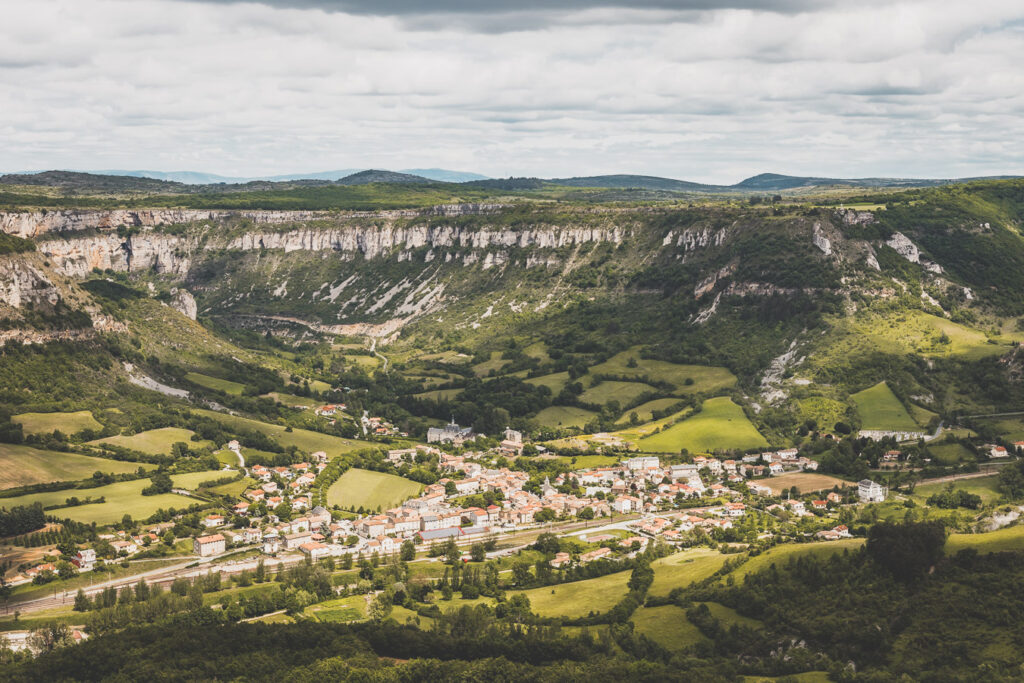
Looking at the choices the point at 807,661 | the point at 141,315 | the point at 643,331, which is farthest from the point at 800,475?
the point at 141,315

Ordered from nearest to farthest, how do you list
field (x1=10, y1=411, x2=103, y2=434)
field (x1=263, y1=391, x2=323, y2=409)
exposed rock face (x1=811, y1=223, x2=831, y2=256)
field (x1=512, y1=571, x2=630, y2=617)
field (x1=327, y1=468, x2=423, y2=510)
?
field (x1=512, y1=571, x2=630, y2=617), field (x1=327, y1=468, x2=423, y2=510), field (x1=10, y1=411, x2=103, y2=434), field (x1=263, y1=391, x2=323, y2=409), exposed rock face (x1=811, y1=223, x2=831, y2=256)

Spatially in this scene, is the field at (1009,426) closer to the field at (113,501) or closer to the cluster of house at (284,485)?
the cluster of house at (284,485)

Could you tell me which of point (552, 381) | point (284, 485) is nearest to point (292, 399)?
point (552, 381)

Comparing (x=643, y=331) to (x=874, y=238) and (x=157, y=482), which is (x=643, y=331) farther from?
(x=157, y=482)

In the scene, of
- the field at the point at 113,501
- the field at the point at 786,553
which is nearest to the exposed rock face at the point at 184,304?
the field at the point at 113,501

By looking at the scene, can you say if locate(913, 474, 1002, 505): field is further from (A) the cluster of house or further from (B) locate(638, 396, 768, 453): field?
(A) the cluster of house

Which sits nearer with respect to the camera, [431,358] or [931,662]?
[931,662]

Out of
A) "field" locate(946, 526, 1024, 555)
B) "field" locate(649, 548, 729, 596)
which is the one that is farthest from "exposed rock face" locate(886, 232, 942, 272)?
"field" locate(946, 526, 1024, 555)
